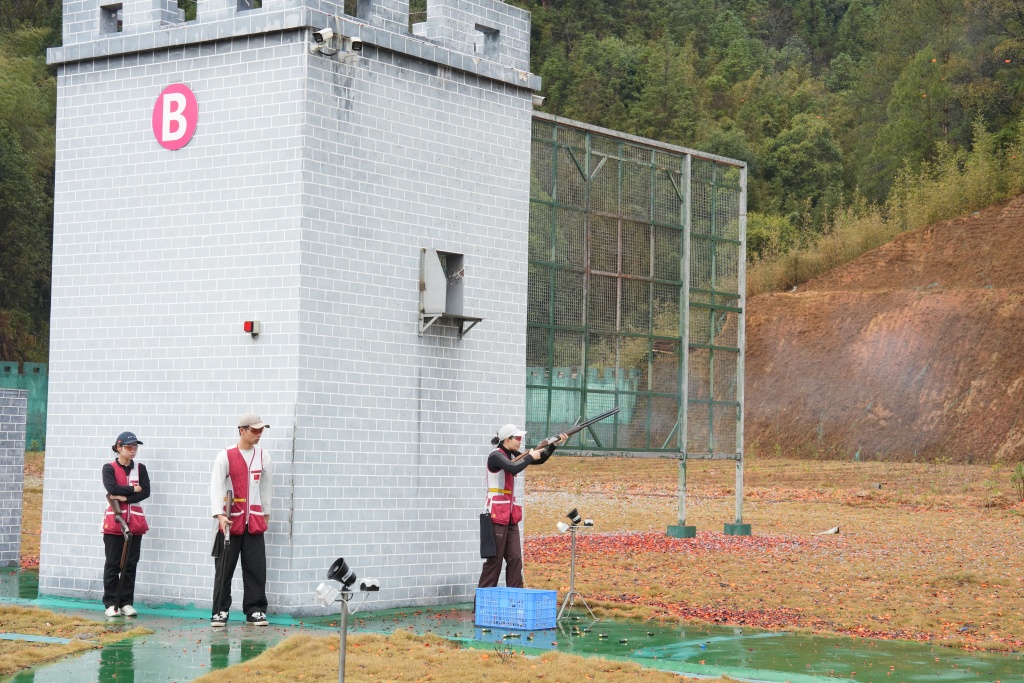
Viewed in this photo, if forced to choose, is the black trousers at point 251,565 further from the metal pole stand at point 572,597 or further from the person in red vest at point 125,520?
the metal pole stand at point 572,597

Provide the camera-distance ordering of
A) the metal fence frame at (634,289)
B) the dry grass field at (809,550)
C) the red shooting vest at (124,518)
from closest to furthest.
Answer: the red shooting vest at (124,518), the dry grass field at (809,550), the metal fence frame at (634,289)

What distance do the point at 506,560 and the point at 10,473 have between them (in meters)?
6.82

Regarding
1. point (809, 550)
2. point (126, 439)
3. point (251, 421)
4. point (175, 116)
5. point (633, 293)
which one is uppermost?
point (175, 116)

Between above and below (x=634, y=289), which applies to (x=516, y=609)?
below

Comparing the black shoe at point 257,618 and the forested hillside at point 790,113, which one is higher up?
the forested hillside at point 790,113

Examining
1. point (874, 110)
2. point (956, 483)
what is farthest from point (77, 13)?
point (874, 110)

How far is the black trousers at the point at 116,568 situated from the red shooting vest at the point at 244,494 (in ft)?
3.84

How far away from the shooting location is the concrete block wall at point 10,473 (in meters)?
15.8

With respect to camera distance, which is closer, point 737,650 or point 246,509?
point 737,650

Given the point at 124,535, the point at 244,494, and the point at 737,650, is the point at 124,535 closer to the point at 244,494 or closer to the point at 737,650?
the point at 244,494

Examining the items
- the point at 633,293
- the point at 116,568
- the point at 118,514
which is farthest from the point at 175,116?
the point at 633,293

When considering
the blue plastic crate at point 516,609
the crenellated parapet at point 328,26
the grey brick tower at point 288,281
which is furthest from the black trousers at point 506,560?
the crenellated parapet at point 328,26

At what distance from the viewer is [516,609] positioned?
11.5 metres

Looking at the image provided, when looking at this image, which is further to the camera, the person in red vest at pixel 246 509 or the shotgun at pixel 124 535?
the shotgun at pixel 124 535
